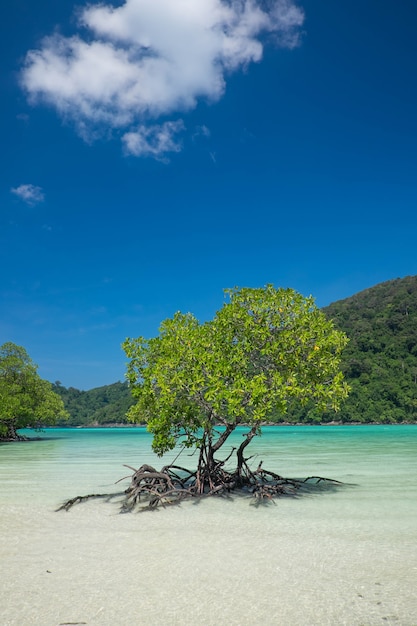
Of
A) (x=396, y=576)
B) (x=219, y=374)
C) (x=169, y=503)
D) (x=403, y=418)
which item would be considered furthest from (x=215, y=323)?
(x=403, y=418)

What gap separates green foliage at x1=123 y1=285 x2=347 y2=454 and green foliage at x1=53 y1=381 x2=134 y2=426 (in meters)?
131

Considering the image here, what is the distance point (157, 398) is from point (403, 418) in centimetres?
9805

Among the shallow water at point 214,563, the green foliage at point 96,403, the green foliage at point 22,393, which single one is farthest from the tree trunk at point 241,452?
the green foliage at point 96,403

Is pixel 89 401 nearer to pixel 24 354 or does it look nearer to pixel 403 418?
pixel 403 418

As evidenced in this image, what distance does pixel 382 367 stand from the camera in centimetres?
10325

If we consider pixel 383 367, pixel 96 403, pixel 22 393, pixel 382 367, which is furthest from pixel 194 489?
pixel 96 403

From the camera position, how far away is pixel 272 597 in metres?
6.25

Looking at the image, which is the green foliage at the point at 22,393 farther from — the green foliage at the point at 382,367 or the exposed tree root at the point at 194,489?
the green foliage at the point at 382,367

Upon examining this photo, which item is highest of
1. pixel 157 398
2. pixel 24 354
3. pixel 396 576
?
pixel 24 354

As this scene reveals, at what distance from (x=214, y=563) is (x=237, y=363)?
5.26 m

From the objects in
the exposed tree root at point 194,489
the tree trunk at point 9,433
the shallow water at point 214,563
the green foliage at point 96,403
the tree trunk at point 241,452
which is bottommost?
the shallow water at point 214,563

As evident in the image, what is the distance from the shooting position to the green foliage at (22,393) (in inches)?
1774

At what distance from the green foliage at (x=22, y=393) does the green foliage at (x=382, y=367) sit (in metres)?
61.7

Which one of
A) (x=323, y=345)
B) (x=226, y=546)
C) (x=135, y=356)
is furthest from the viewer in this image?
(x=135, y=356)
